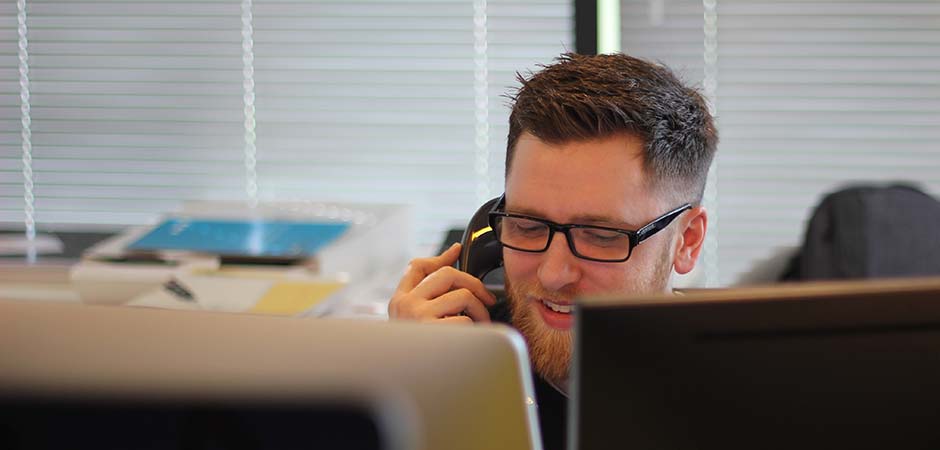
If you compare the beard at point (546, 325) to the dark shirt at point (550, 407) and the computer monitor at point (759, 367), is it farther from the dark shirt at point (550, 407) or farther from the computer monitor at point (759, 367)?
the computer monitor at point (759, 367)

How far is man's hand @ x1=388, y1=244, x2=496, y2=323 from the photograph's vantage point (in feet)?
5.37

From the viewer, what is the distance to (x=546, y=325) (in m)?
1.64

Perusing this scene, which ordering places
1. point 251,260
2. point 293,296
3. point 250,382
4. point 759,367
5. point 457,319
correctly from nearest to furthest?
1. point 250,382
2. point 759,367
3. point 457,319
4. point 293,296
5. point 251,260

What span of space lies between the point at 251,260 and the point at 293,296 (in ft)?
0.85

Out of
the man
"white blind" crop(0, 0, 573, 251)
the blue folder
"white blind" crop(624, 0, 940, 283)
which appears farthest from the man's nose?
"white blind" crop(624, 0, 940, 283)

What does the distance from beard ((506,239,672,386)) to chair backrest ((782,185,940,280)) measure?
1.51 m

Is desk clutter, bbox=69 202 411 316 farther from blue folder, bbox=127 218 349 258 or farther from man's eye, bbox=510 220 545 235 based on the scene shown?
man's eye, bbox=510 220 545 235

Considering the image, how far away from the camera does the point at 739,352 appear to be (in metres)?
0.87

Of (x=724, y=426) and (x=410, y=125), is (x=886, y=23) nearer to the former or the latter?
(x=410, y=125)

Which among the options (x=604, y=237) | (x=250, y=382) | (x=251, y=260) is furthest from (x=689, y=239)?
(x=251, y=260)

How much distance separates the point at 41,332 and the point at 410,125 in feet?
8.72

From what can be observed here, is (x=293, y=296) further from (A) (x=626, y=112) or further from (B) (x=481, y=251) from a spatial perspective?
(A) (x=626, y=112)

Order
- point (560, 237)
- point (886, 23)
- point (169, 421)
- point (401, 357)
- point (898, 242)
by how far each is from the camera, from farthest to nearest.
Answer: point (886, 23), point (898, 242), point (560, 237), point (401, 357), point (169, 421)

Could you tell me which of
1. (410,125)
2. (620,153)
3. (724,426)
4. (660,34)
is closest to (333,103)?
(410,125)
